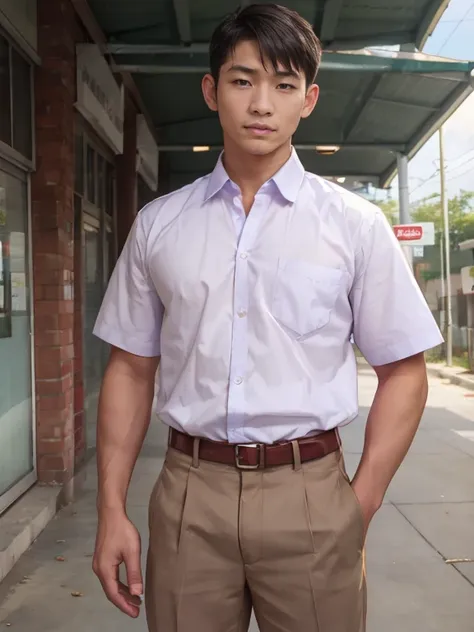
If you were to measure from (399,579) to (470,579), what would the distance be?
1.27ft

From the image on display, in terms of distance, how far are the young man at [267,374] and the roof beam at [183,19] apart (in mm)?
3687

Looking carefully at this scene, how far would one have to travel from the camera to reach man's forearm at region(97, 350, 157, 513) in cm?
171

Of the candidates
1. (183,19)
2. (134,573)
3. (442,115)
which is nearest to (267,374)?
(134,573)

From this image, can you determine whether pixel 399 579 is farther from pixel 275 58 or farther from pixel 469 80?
pixel 469 80

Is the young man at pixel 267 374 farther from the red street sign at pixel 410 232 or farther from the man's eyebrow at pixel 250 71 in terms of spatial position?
the red street sign at pixel 410 232

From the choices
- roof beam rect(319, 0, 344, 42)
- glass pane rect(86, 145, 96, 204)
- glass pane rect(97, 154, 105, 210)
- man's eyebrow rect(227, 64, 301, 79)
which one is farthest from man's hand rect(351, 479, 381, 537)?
glass pane rect(97, 154, 105, 210)

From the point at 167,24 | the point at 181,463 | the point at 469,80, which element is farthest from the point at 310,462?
the point at 469,80

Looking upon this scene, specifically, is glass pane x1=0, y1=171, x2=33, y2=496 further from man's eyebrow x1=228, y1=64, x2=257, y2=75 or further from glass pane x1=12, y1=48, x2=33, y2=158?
man's eyebrow x1=228, y1=64, x2=257, y2=75

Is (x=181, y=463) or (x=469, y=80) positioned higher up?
(x=469, y=80)

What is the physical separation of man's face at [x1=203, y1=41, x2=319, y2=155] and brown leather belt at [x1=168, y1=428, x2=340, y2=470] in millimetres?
653

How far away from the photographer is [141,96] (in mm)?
8133

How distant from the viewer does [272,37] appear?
1.59m

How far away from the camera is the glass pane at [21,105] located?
4.64 metres

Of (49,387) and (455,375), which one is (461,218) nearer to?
(455,375)
